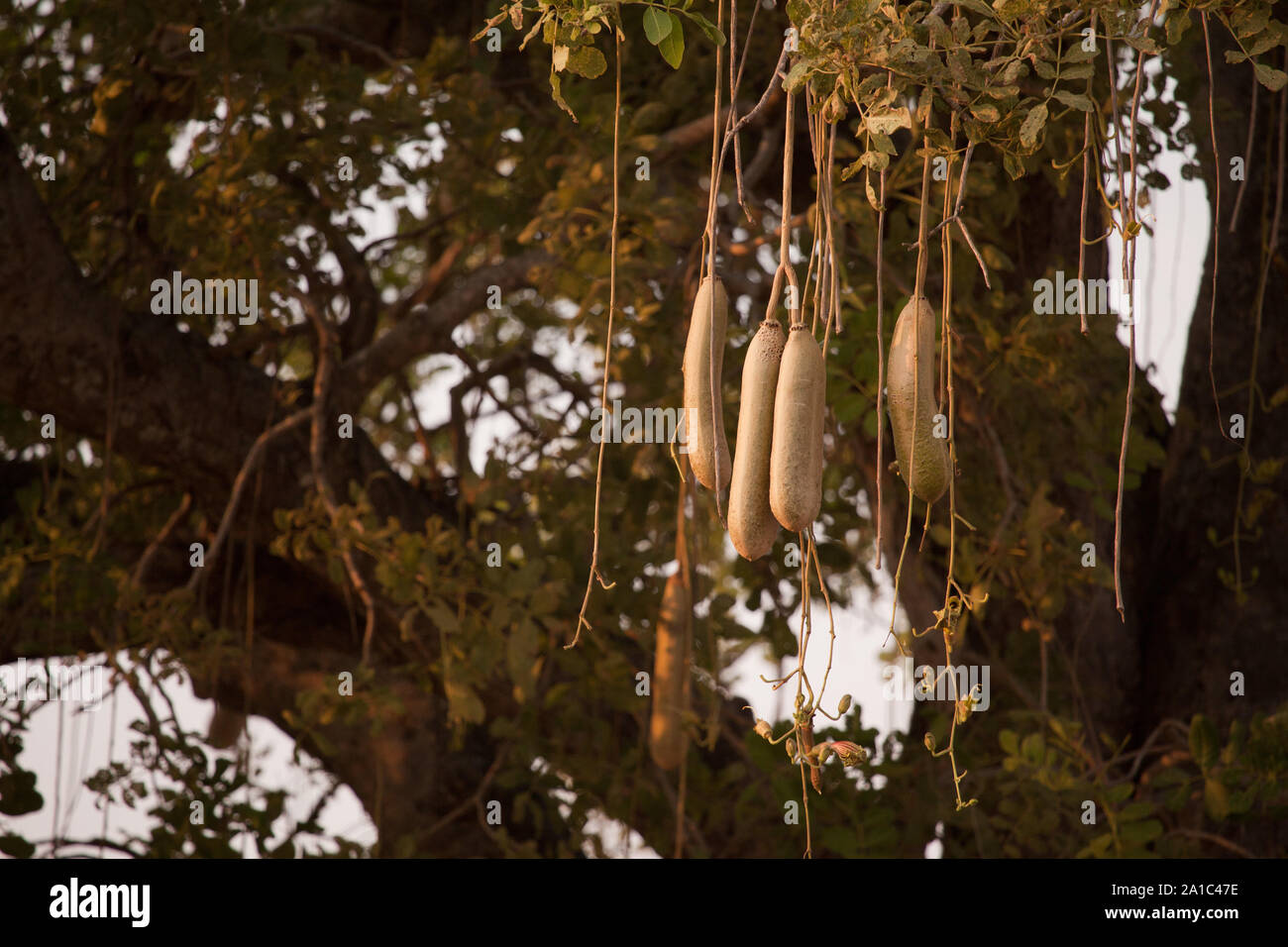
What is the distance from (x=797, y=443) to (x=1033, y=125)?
0.31m

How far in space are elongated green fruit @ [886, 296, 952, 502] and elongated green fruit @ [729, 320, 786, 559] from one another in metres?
0.08

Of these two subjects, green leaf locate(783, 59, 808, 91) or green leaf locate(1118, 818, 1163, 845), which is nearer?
green leaf locate(783, 59, 808, 91)

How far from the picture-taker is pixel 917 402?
2.89ft

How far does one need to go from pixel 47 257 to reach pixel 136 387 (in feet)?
0.92

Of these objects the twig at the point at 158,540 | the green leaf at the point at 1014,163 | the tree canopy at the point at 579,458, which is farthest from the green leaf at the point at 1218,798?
the twig at the point at 158,540

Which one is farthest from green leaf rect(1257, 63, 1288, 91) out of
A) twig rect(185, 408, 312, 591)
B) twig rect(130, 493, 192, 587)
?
twig rect(130, 493, 192, 587)

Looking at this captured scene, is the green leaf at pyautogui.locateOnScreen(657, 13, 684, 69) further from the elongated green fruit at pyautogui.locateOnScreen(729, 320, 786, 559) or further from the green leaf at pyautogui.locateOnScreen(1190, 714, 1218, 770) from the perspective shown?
the green leaf at pyautogui.locateOnScreen(1190, 714, 1218, 770)

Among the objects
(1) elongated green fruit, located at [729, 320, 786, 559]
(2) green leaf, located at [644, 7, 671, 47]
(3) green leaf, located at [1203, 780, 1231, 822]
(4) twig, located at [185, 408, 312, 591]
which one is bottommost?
(3) green leaf, located at [1203, 780, 1231, 822]

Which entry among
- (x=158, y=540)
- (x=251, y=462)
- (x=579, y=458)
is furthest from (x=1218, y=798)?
(x=158, y=540)

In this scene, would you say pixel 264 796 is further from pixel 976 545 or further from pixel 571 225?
pixel 976 545

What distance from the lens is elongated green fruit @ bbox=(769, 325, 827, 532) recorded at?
2.70 ft

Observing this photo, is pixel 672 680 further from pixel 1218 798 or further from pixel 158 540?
pixel 158 540

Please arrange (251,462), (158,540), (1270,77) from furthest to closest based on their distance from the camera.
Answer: (158,540), (251,462), (1270,77)
